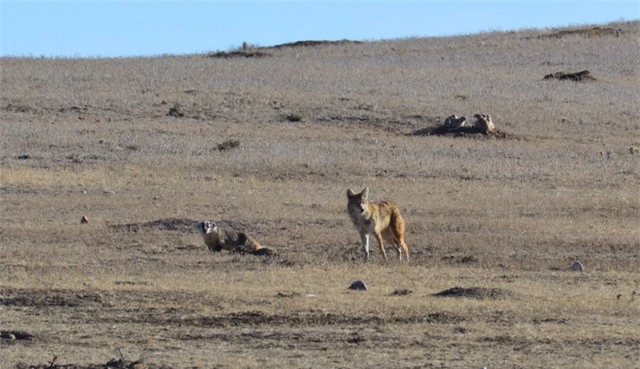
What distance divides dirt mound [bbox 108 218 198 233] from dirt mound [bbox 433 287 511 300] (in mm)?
6372

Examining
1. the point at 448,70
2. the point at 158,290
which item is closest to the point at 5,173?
the point at 158,290

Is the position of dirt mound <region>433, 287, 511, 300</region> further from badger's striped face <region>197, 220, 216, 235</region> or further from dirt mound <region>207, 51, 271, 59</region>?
dirt mound <region>207, 51, 271, 59</region>

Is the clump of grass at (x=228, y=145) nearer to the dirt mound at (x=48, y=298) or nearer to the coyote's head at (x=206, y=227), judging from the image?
the coyote's head at (x=206, y=227)

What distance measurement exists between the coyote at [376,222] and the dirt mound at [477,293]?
3.42m

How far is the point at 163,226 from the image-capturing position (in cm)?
1870

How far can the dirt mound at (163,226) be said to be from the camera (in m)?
18.6

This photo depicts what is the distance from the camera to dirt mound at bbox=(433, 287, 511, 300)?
1256 centimetres

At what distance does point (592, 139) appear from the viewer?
101 ft

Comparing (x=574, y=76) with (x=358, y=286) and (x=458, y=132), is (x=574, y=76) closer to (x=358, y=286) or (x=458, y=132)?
(x=458, y=132)

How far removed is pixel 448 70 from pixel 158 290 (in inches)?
1201

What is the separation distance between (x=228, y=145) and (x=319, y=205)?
7217 mm

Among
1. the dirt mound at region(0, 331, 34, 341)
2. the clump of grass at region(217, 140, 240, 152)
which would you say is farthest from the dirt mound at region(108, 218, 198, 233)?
the clump of grass at region(217, 140, 240, 152)

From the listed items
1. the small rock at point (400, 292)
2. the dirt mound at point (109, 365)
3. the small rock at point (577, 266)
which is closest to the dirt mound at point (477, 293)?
the small rock at point (400, 292)

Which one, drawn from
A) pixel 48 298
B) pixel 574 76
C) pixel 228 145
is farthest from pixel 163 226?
pixel 574 76
